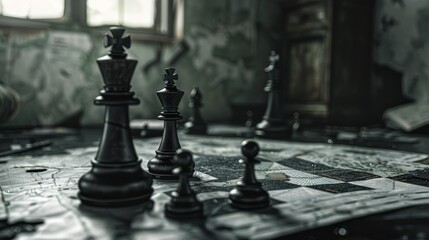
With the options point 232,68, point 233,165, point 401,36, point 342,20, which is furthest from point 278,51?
point 233,165

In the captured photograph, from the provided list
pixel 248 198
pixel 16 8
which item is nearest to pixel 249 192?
pixel 248 198

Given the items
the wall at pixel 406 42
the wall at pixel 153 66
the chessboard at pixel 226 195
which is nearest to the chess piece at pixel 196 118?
the chessboard at pixel 226 195

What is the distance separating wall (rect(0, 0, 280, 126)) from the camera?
3.49m

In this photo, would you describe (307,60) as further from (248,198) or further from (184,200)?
(184,200)

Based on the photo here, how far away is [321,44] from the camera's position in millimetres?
4055

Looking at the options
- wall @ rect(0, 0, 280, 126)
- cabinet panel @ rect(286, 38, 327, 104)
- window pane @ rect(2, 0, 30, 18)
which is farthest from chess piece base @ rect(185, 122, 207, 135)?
window pane @ rect(2, 0, 30, 18)

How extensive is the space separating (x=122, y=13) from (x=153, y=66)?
628 mm

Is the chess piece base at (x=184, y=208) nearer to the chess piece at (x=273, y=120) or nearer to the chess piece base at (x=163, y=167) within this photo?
the chess piece base at (x=163, y=167)

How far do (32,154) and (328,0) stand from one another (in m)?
3.14

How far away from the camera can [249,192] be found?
1113mm

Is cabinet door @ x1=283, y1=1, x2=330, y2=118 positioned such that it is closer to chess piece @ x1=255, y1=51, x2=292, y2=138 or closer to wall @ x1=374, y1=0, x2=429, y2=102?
wall @ x1=374, y1=0, x2=429, y2=102

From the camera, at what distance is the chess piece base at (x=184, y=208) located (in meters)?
1.01

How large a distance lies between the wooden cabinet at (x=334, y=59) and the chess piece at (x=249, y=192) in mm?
2971

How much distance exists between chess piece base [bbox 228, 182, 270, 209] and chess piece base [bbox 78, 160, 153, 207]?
0.26m
